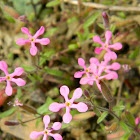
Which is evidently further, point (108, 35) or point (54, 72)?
point (54, 72)

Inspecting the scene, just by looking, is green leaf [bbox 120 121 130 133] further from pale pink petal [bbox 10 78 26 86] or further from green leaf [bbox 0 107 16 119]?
green leaf [bbox 0 107 16 119]

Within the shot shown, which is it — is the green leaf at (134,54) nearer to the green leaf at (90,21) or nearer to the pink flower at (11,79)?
the green leaf at (90,21)

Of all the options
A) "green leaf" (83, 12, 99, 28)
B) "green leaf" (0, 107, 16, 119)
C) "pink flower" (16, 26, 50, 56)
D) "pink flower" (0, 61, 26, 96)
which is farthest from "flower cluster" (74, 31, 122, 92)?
"green leaf" (0, 107, 16, 119)

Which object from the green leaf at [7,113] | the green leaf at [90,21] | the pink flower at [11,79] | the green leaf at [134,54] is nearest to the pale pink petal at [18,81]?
the pink flower at [11,79]

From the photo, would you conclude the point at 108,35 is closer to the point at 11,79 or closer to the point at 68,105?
the point at 68,105

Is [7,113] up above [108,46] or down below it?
below

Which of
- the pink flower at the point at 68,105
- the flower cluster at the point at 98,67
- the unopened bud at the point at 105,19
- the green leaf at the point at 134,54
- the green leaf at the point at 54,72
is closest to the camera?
the pink flower at the point at 68,105

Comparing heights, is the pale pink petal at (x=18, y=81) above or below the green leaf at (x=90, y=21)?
below

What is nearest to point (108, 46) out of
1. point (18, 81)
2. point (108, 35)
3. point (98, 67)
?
point (108, 35)

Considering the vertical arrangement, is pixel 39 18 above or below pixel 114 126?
above

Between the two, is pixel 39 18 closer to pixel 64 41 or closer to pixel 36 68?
pixel 64 41

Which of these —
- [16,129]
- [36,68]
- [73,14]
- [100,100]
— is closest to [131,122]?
[100,100]
